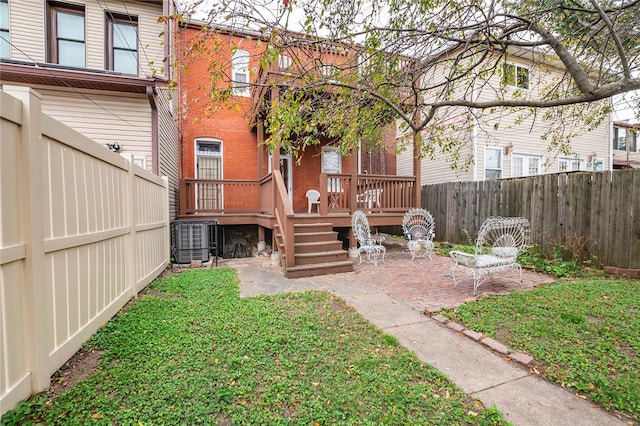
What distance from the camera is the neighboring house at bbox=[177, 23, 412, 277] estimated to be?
635 cm

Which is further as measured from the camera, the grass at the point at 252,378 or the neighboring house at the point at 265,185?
the neighboring house at the point at 265,185

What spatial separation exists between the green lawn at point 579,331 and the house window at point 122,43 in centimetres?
943

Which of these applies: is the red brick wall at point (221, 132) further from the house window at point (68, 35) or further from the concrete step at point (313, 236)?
the concrete step at point (313, 236)

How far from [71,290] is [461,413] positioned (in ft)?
10.5

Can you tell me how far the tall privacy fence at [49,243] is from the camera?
1.79 metres

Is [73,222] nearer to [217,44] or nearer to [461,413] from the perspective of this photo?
[217,44]

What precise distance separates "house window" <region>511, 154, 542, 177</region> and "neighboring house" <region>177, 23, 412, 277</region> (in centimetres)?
476

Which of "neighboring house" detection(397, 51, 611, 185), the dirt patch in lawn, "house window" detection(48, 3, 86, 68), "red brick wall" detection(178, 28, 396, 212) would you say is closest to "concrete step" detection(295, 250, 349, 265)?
the dirt patch in lawn

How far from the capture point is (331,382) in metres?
2.29

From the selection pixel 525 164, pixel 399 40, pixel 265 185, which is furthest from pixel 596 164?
pixel 265 185

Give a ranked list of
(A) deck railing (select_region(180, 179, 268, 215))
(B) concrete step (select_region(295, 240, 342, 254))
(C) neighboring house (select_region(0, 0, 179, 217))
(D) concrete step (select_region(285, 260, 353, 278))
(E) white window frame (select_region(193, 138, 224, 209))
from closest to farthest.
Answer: (D) concrete step (select_region(285, 260, 353, 278)) < (B) concrete step (select_region(295, 240, 342, 254)) < (C) neighboring house (select_region(0, 0, 179, 217)) < (A) deck railing (select_region(180, 179, 268, 215)) < (E) white window frame (select_region(193, 138, 224, 209))

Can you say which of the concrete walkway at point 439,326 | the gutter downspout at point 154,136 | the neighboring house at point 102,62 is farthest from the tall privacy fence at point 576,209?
the neighboring house at point 102,62

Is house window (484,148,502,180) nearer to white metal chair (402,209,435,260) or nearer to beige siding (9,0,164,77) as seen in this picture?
white metal chair (402,209,435,260)

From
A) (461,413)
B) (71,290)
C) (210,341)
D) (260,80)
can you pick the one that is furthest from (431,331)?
(260,80)
